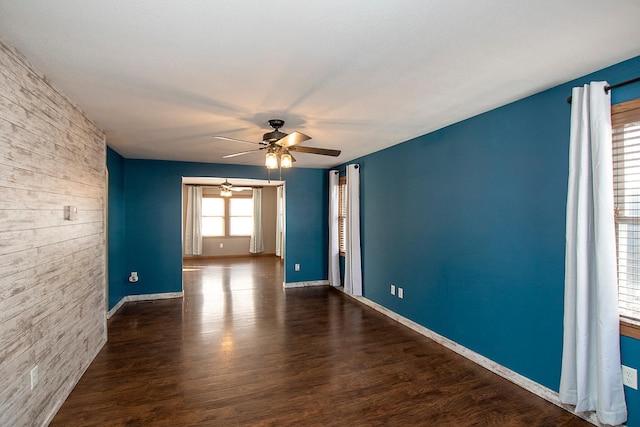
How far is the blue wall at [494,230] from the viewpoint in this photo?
254 centimetres

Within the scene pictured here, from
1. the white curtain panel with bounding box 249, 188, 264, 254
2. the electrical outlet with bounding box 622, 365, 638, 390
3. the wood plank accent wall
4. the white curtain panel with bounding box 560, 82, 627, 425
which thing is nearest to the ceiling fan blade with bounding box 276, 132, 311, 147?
the wood plank accent wall

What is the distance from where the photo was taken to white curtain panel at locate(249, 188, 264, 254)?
1046cm

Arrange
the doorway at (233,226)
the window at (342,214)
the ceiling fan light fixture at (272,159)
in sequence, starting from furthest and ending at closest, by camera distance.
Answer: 1. the doorway at (233,226)
2. the window at (342,214)
3. the ceiling fan light fixture at (272,159)

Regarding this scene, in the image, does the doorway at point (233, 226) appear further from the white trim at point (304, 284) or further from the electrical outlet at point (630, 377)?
the electrical outlet at point (630, 377)

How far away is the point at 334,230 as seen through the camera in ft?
20.8

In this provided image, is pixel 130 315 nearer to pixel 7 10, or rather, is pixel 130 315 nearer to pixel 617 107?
pixel 7 10

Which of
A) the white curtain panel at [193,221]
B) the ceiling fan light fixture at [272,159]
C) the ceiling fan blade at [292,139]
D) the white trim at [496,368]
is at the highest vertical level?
the ceiling fan blade at [292,139]

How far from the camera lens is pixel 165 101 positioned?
2.77 metres

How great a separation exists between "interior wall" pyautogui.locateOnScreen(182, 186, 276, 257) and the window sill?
9.26 meters

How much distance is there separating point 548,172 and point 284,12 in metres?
2.33

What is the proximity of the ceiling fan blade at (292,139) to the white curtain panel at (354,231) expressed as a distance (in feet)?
8.44

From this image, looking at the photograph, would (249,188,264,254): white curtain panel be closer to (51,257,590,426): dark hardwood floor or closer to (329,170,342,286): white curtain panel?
(329,170,342,286): white curtain panel

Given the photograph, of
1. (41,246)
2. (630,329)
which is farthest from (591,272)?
(41,246)

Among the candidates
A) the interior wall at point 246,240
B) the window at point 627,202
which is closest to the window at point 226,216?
the interior wall at point 246,240
